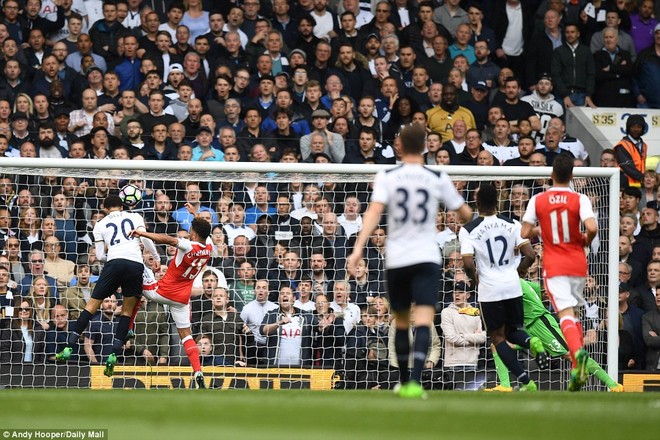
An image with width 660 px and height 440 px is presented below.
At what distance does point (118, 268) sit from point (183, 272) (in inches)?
26.4

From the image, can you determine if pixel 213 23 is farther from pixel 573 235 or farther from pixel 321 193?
pixel 573 235

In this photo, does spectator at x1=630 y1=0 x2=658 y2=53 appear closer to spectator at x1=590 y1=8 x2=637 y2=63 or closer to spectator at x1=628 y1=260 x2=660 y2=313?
spectator at x1=590 y1=8 x2=637 y2=63

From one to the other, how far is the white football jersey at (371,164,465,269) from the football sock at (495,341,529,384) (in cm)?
252

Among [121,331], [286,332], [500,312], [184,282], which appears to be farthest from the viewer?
[286,332]

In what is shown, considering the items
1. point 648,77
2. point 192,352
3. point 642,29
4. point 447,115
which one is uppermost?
point 642,29

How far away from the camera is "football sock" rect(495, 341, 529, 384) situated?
10492 mm

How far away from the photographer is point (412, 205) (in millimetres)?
8242

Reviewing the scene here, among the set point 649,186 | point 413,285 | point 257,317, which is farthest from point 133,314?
point 649,186

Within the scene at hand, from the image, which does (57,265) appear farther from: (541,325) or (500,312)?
(541,325)

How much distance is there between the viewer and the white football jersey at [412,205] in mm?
8227

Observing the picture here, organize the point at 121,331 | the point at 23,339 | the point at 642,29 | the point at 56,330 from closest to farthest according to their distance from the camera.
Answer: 1. the point at 121,331
2. the point at 23,339
3. the point at 56,330
4. the point at 642,29

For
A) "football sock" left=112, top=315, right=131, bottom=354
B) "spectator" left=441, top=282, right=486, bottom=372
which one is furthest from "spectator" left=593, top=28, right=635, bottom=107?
"football sock" left=112, top=315, right=131, bottom=354

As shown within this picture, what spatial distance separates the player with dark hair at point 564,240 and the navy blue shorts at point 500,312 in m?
0.78

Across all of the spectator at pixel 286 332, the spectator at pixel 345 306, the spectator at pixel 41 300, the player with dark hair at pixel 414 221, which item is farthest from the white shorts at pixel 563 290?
the spectator at pixel 41 300
